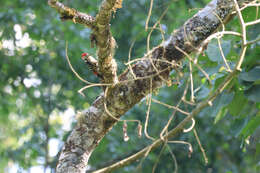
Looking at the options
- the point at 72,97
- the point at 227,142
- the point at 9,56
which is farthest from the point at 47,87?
the point at 227,142

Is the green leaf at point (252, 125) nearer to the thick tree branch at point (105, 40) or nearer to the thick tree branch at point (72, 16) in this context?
the thick tree branch at point (105, 40)

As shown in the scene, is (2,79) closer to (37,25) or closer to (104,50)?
(37,25)

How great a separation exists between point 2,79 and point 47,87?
748 millimetres

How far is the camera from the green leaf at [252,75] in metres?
1.55

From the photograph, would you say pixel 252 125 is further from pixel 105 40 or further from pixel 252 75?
pixel 105 40

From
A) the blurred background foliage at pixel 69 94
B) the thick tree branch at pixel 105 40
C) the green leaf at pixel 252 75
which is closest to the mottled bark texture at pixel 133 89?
the thick tree branch at pixel 105 40

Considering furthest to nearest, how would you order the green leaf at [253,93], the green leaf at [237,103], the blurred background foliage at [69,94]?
the blurred background foliage at [69,94] < the green leaf at [237,103] < the green leaf at [253,93]

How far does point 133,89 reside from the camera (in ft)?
5.33

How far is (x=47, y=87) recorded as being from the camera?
13.7 feet

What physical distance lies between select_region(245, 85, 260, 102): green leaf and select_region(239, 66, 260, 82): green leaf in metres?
0.05

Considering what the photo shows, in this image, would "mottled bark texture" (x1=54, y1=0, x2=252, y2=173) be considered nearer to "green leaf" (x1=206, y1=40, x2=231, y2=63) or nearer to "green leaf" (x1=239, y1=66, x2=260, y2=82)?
"green leaf" (x1=206, y1=40, x2=231, y2=63)

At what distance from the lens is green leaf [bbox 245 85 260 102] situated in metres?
1.54

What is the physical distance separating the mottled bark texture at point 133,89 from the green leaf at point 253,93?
0.29 metres

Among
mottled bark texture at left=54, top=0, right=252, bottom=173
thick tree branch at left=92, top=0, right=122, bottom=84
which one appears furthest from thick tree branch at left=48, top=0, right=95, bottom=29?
mottled bark texture at left=54, top=0, right=252, bottom=173
